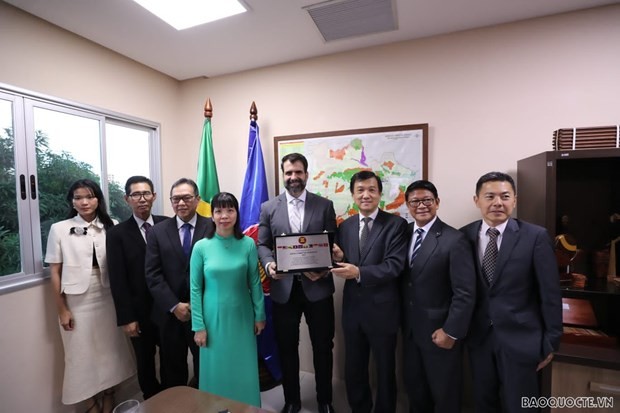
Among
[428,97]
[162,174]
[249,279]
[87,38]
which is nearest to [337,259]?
[249,279]

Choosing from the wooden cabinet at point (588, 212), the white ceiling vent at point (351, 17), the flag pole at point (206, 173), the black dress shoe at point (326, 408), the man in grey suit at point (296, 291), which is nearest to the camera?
the wooden cabinet at point (588, 212)

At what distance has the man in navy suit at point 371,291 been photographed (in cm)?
172

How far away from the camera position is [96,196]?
78.1 inches

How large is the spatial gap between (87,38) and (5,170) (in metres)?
1.09

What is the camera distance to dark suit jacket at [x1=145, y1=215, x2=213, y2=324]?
6.07 ft

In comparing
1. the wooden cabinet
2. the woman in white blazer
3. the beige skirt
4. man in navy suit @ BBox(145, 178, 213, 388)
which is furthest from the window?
the wooden cabinet

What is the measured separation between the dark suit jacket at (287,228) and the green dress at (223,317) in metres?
0.21

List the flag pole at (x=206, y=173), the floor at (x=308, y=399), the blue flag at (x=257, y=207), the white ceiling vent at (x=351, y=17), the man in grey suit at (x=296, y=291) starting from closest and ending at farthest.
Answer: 1. the white ceiling vent at (x=351, y=17)
2. the man in grey suit at (x=296, y=291)
3. the floor at (x=308, y=399)
4. the blue flag at (x=257, y=207)
5. the flag pole at (x=206, y=173)

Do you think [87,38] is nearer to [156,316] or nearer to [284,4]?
[284,4]

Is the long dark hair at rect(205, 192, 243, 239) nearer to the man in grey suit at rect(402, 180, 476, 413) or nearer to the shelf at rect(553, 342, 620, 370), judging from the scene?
the man in grey suit at rect(402, 180, 476, 413)

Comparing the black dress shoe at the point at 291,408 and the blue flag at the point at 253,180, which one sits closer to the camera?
the black dress shoe at the point at 291,408

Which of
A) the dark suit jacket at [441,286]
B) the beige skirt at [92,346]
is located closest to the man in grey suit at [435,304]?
the dark suit jacket at [441,286]

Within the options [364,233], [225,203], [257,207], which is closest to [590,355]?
[364,233]

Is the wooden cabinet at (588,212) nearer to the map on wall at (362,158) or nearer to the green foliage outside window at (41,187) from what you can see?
the map on wall at (362,158)
